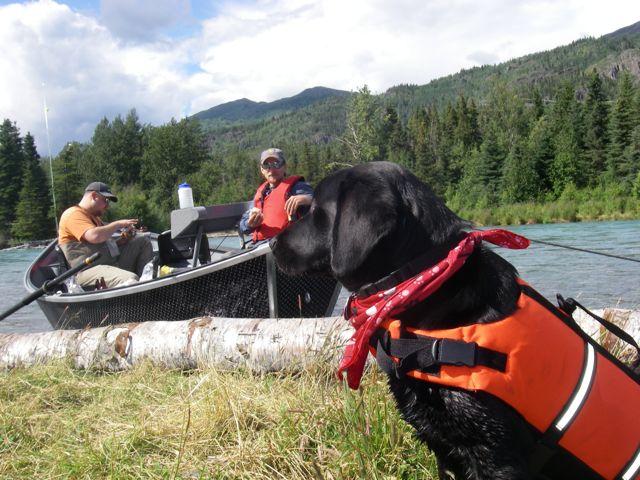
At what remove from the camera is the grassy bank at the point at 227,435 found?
254 centimetres

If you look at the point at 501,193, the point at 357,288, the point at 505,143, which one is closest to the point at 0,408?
the point at 357,288

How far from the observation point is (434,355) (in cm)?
194

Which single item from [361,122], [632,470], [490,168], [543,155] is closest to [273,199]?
[632,470]

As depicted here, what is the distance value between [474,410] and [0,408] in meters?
3.00

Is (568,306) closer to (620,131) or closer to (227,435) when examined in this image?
(227,435)

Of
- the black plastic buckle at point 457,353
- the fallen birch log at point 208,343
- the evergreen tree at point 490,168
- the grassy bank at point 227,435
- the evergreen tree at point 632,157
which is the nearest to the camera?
the black plastic buckle at point 457,353

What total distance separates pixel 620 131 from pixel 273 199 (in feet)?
189

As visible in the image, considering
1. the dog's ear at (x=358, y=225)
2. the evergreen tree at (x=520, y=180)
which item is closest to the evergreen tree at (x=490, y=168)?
the evergreen tree at (x=520, y=180)

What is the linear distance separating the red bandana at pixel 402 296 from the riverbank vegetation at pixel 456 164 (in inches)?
1247

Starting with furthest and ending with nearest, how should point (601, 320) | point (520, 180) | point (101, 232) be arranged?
point (520, 180) → point (101, 232) → point (601, 320)

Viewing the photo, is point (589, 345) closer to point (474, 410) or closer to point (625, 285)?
point (474, 410)

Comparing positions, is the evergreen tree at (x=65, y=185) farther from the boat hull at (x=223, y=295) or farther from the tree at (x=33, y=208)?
the boat hull at (x=223, y=295)

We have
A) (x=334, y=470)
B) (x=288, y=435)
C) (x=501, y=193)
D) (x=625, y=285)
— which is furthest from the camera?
(x=501, y=193)

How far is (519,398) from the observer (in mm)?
1946
